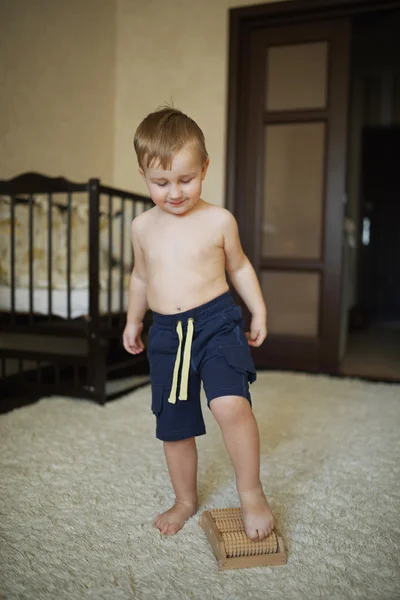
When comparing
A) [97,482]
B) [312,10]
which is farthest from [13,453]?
[312,10]

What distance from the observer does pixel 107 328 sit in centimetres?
196

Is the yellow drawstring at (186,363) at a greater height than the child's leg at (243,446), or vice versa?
the yellow drawstring at (186,363)

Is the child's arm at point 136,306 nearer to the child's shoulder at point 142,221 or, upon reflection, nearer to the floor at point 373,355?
the child's shoulder at point 142,221

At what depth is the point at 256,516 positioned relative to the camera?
0.91 meters

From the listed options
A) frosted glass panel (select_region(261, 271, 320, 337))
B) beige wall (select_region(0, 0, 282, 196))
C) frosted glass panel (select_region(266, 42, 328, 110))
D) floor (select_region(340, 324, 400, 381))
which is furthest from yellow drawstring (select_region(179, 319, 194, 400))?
frosted glass panel (select_region(266, 42, 328, 110))

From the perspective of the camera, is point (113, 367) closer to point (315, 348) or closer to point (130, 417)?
point (130, 417)

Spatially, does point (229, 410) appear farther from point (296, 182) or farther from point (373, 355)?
point (373, 355)

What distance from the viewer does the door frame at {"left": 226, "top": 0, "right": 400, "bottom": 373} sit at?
2605 mm

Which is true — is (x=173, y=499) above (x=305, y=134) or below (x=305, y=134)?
below

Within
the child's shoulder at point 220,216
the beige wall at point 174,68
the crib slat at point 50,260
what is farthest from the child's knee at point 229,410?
the beige wall at point 174,68

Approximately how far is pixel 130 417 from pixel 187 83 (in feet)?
6.44

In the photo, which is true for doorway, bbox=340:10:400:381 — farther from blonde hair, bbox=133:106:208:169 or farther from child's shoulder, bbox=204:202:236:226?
blonde hair, bbox=133:106:208:169

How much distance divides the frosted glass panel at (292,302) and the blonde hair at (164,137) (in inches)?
76.2

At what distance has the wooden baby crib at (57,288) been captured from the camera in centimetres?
189
